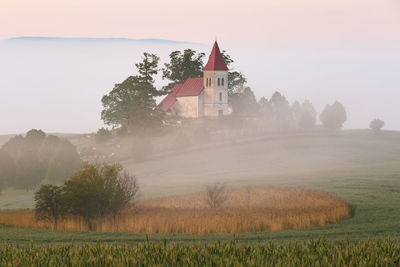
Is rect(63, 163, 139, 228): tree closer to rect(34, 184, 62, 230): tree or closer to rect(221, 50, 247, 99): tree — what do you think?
A: rect(34, 184, 62, 230): tree

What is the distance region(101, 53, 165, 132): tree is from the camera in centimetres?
8165

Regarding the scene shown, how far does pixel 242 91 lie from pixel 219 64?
34.3ft

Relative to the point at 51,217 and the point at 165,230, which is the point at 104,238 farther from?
the point at 51,217

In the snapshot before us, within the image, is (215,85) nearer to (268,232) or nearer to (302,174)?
(302,174)

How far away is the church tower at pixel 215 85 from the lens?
96625 millimetres

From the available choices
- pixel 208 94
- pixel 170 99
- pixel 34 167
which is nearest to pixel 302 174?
pixel 34 167

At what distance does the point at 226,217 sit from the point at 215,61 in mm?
74952

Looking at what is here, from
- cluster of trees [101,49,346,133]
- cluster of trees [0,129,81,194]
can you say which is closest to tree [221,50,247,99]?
cluster of trees [101,49,346,133]

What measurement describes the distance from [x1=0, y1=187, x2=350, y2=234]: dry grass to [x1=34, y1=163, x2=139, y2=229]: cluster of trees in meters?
0.60

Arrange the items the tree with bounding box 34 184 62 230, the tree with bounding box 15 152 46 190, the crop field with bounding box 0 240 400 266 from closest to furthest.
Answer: the crop field with bounding box 0 240 400 266, the tree with bounding box 34 184 62 230, the tree with bounding box 15 152 46 190

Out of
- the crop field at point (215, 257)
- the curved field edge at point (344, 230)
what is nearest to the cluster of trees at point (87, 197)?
the curved field edge at point (344, 230)

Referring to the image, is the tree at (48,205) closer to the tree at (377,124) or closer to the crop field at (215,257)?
the crop field at (215,257)

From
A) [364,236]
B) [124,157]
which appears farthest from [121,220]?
[124,157]

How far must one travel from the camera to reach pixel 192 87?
9869cm
